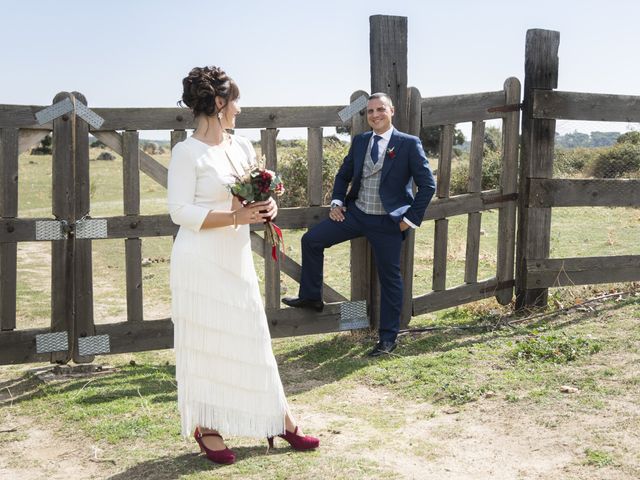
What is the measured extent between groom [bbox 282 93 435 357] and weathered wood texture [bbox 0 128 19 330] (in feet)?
7.89

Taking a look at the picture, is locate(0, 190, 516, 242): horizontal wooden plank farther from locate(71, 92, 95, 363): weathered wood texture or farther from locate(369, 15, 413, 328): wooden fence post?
locate(369, 15, 413, 328): wooden fence post

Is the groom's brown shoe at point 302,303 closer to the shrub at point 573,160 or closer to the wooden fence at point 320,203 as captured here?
the wooden fence at point 320,203

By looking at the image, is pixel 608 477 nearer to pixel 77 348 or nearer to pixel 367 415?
pixel 367 415

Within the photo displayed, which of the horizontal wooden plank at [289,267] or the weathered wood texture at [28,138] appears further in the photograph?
the horizontal wooden plank at [289,267]

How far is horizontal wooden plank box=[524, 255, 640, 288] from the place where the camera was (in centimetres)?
876

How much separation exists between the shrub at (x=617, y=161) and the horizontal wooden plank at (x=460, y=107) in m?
6.49

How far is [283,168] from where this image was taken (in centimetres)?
1866

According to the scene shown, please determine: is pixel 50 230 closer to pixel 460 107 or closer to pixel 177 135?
pixel 177 135

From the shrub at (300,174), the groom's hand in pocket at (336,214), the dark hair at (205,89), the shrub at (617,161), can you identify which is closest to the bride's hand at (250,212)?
the dark hair at (205,89)

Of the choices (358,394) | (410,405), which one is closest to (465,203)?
(358,394)

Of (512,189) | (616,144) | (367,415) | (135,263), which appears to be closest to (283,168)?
(616,144)

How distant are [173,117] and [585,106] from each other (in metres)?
4.44

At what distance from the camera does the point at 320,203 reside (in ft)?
25.0

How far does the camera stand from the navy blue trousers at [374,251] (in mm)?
7266
